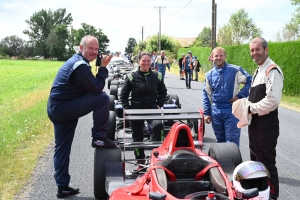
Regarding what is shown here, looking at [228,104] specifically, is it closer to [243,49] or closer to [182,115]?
[182,115]

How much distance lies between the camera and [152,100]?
7.73 metres

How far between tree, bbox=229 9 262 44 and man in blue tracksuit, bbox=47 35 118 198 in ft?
332

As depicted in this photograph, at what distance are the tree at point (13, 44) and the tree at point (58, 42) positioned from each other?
18000 millimetres

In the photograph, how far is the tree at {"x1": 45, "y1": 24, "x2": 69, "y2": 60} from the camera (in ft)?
436

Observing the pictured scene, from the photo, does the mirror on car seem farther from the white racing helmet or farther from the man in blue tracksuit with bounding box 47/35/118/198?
the man in blue tracksuit with bounding box 47/35/118/198

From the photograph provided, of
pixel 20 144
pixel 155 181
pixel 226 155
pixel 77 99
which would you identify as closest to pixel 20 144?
pixel 20 144

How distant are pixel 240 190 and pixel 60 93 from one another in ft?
9.21

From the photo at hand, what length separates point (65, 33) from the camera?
137875 millimetres

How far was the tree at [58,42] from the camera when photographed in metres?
133

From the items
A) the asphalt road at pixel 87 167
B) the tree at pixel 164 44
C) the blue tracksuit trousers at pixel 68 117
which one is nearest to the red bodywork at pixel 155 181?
the blue tracksuit trousers at pixel 68 117

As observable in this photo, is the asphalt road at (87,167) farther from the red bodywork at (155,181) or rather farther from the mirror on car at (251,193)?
the mirror on car at (251,193)

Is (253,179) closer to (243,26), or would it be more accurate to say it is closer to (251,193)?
(251,193)

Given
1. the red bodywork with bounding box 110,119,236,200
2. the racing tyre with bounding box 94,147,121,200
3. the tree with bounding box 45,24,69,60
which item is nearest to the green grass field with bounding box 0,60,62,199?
the racing tyre with bounding box 94,147,121,200

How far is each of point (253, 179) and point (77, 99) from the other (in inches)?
104
